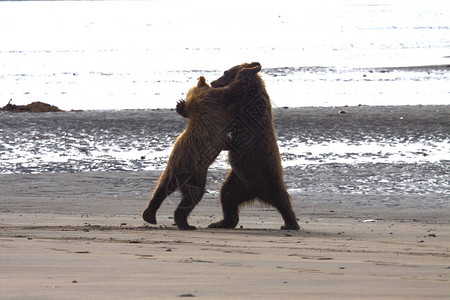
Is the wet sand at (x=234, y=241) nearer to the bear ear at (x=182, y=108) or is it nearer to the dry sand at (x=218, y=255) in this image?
the dry sand at (x=218, y=255)

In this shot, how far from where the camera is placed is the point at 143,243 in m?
6.66

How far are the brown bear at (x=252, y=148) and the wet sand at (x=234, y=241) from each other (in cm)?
36

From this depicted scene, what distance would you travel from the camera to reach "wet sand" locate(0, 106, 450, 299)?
16.0 ft

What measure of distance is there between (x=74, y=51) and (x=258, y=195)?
41869 mm

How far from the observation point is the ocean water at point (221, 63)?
2612cm

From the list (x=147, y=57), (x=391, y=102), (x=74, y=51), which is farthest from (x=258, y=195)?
(x=74, y=51)

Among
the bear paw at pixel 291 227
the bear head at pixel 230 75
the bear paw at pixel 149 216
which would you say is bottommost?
the bear paw at pixel 291 227

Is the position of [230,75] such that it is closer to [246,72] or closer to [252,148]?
[246,72]

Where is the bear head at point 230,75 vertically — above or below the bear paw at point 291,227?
above

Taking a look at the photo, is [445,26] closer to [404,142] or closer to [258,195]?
[404,142]

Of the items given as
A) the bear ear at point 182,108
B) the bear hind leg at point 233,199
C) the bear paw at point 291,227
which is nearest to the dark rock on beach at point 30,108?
the bear hind leg at point 233,199

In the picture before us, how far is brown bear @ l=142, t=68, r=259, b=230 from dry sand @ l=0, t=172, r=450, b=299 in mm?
283

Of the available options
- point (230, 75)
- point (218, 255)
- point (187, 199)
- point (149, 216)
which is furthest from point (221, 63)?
point (218, 255)

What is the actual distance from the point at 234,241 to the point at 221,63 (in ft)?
106
